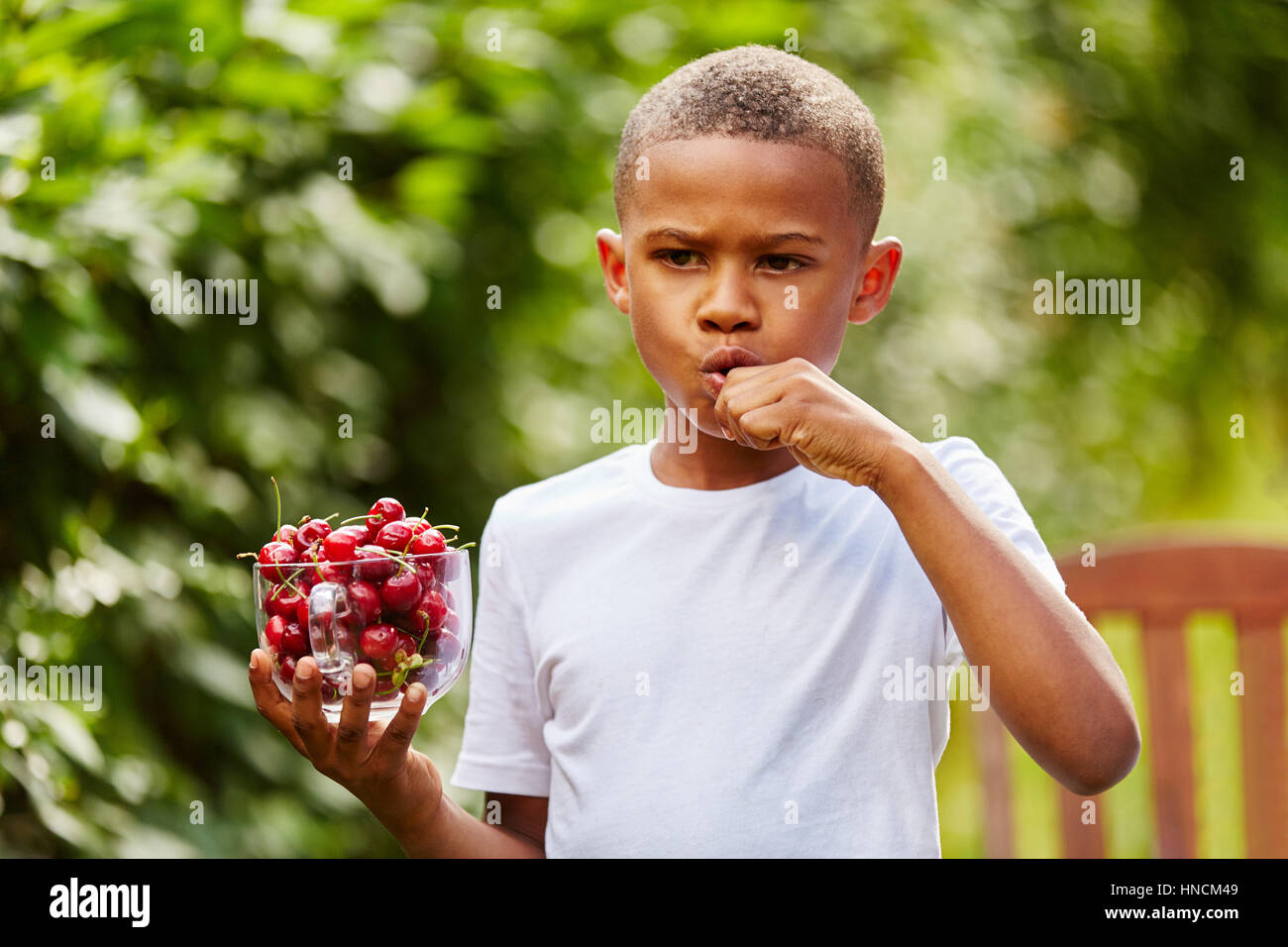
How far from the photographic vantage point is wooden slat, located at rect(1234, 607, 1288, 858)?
2.46 meters

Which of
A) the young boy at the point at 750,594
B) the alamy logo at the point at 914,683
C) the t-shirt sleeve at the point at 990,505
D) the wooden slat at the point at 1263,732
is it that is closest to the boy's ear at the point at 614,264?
the young boy at the point at 750,594

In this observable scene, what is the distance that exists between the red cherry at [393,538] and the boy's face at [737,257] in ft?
1.14

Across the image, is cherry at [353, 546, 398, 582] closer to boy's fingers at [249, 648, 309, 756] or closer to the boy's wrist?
boy's fingers at [249, 648, 309, 756]

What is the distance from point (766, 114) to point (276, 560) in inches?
28.1

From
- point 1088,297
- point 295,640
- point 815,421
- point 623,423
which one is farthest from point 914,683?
point 1088,297

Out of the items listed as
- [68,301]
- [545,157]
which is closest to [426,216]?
[545,157]

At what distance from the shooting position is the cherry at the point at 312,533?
52.9 inches

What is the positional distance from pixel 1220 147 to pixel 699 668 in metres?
3.46

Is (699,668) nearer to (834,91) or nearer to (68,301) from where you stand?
(834,91)

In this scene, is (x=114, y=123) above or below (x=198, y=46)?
below

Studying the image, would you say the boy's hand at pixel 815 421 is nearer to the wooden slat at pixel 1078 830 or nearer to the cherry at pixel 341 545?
the cherry at pixel 341 545

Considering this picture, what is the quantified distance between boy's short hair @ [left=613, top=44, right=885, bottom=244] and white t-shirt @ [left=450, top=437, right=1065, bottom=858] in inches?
13.8

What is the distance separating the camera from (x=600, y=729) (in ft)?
4.81

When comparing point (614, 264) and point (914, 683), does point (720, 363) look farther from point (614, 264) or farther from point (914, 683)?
point (914, 683)
